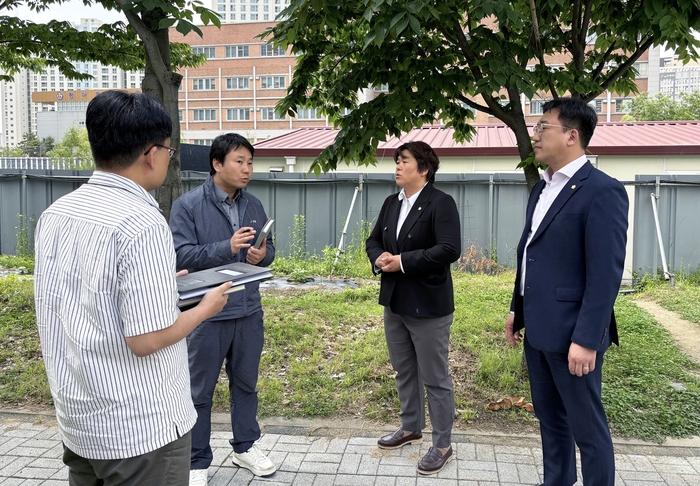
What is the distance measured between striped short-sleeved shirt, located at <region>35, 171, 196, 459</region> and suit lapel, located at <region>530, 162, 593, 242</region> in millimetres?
1964

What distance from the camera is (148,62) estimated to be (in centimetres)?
514

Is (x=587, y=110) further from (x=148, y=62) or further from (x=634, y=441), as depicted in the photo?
(x=148, y=62)

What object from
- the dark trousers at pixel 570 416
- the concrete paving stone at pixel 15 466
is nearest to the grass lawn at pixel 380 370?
the concrete paving stone at pixel 15 466

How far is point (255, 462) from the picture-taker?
4008mm

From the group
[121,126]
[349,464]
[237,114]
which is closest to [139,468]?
[121,126]

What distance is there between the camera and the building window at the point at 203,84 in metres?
83.5

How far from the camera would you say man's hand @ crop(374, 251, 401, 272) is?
13.4 ft

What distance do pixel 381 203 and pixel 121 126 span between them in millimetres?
11832

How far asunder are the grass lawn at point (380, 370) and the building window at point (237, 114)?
77.1m

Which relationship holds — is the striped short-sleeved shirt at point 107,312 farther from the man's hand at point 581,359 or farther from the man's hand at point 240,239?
the man's hand at point 581,359

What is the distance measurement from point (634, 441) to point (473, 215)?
357 inches

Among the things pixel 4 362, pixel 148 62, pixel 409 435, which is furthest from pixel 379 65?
pixel 4 362

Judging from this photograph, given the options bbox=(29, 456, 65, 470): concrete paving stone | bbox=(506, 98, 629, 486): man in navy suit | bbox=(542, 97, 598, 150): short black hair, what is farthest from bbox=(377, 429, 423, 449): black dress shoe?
bbox=(542, 97, 598, 150): short black hair

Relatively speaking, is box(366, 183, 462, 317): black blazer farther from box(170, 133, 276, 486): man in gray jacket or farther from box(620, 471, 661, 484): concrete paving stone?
box(620, 471, 661, 484): concrete paving stone
